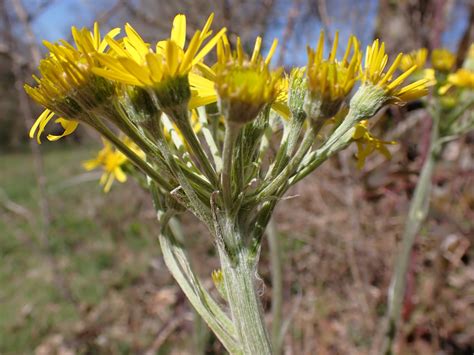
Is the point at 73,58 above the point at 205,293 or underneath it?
above

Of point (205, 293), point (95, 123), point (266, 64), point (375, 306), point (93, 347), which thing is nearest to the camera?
point (266, 64)

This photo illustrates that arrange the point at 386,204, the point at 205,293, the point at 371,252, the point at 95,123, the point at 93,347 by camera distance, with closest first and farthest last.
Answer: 1. the point at 95,123
2. the point at 205,293
3. the point at 93,347
4. the point at 371,252
5. the point at 386,204

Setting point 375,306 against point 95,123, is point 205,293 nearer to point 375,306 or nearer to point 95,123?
point 95,123

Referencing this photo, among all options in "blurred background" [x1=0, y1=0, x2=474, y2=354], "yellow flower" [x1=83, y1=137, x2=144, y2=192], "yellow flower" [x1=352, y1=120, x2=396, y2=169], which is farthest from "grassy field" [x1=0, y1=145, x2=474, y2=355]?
"yellow flower" [x1=352, y1=120, x2=396, y2=169]

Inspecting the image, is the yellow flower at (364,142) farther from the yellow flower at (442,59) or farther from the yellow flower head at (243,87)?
the yellow flower at (442,59)

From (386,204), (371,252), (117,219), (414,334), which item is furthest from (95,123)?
(117,219)

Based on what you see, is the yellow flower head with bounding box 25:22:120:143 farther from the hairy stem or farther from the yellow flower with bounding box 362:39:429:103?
the yellow flower with bounding box 362:39:429:103

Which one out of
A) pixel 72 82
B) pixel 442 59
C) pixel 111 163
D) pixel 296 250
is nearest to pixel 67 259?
pixel 296 250
